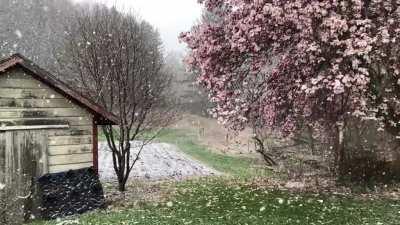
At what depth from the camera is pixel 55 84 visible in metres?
15.4

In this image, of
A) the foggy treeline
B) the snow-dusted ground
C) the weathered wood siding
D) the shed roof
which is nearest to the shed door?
the weathered wood siding

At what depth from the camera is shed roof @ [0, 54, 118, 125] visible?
14.7m

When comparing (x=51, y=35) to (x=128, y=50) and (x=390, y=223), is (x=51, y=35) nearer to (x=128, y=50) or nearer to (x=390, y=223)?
(x=128, y=50)

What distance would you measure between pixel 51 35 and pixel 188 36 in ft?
185

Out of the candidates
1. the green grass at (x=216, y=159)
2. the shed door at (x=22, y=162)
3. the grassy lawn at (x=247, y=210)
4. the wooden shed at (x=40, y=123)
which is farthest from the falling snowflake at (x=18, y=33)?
the shed door at (x=22, y=162)

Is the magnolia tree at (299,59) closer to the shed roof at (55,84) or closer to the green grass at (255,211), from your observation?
the green grass at (255,211)

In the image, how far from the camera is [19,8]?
72.0 m

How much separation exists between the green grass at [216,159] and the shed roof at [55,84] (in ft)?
36.4

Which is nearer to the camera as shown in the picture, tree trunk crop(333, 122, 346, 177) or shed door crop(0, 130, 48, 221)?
shed door crop(0, 130, 48, 221)

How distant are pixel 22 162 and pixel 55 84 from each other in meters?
2.47

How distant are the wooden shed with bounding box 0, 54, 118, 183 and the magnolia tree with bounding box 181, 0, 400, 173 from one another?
13.2 feet

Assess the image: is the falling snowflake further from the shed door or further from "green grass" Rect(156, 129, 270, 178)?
the shed door

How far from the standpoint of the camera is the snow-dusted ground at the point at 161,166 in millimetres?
27956

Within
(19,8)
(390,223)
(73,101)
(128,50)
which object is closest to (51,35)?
(19,8)
